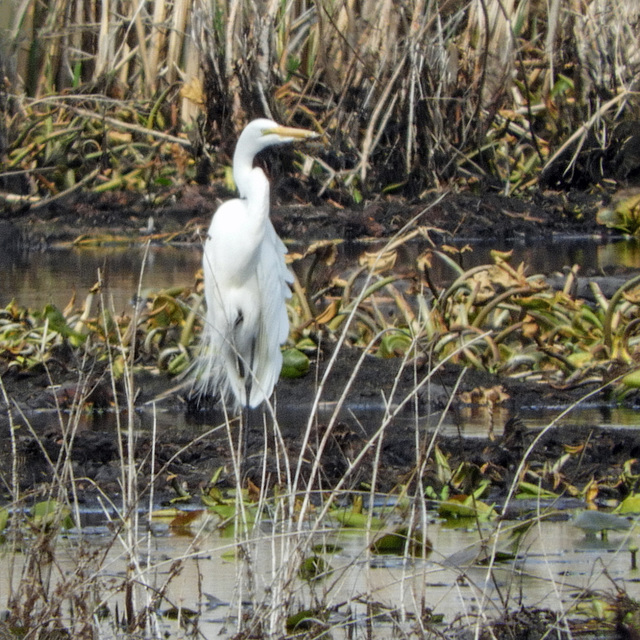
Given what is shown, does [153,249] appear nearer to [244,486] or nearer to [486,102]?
[486,102]

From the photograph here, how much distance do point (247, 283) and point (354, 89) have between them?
6794mm

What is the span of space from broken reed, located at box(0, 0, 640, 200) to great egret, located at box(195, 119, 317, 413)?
19.6ft

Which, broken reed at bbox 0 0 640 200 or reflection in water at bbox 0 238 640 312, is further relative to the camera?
broken reed at bbox 0 0 640 200

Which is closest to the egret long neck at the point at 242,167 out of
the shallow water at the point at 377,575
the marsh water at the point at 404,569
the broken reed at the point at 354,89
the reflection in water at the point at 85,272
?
the marsh water at the point at 404,569

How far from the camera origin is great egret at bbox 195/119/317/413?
4898 mm

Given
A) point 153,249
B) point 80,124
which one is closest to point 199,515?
point 153,249

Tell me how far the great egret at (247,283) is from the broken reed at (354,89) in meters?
5.97

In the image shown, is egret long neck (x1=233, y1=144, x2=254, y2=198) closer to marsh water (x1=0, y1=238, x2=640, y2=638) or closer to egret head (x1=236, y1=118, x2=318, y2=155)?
egret head (x1=236, y1=118, x2=318, y2=155)

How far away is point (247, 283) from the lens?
17.0 ft

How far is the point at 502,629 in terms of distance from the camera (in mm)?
2502

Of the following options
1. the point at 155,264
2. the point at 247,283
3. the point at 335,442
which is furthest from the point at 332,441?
the point at 155,264

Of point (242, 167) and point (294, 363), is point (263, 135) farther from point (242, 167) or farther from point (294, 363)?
point (294, 363)

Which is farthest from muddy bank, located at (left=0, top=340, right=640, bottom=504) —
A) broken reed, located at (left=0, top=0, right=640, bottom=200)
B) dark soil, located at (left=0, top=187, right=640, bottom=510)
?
broken reed, located at (left=0, top=0, right=640, bottom=200)

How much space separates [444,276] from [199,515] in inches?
205
